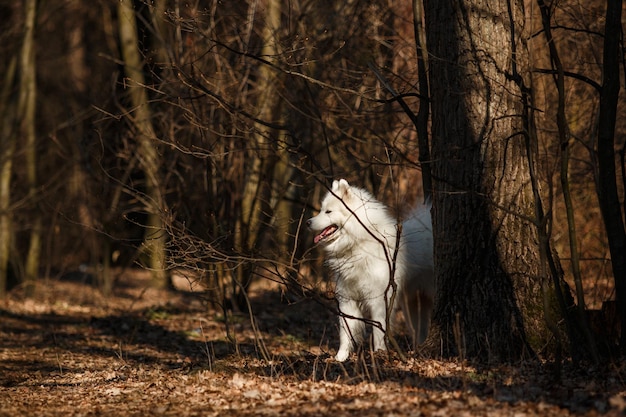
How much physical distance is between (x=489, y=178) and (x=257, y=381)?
2718 millimetres

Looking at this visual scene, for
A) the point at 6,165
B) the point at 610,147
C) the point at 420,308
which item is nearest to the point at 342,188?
the point at 420,308

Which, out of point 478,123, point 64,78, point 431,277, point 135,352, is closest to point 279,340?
point 135,352

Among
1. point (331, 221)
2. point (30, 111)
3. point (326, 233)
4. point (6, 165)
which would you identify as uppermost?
point (30, 111)

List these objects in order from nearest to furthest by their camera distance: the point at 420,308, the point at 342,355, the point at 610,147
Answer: the point at 610,147 → the point at 342,355 → the point at 420,308

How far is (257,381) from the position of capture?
24.3ft

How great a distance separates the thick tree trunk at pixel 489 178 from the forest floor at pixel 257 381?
48cm

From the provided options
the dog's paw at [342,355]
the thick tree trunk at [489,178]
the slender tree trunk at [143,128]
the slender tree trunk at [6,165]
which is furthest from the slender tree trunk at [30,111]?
the thick tree trunk at [489,178]

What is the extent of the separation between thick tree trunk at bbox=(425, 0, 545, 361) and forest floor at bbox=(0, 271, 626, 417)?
48cm

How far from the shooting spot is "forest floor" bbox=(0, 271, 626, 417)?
6062 millimetres

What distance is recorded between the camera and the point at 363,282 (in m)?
9.25

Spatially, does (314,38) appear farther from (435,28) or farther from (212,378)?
(212,378)

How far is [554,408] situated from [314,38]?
25.6ft

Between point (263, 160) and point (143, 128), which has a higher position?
point (143, 128)

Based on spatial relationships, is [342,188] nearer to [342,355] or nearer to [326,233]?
[326,233]
